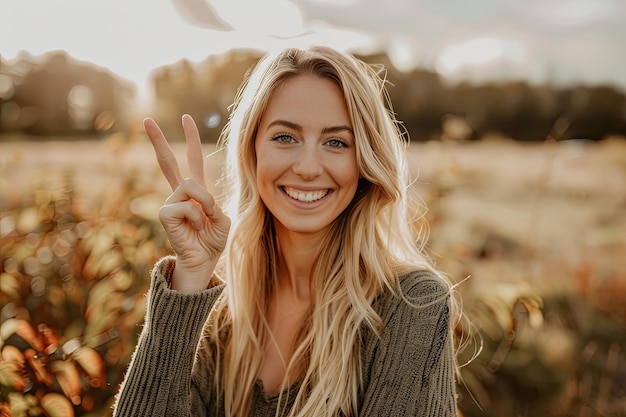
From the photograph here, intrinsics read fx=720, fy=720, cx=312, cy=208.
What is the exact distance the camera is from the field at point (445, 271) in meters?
2.01

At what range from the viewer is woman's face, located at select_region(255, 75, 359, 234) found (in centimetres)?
184

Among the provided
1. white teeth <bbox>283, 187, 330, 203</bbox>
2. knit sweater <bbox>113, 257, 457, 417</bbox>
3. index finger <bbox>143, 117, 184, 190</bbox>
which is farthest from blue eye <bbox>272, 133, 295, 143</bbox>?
knit sweater <bbox>113, 257, 457, 417</bbox>

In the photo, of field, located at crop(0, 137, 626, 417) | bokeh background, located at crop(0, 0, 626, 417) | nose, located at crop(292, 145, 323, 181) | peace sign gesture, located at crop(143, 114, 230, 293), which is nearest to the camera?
peace sign gesture, located at crop(143, 114, 230, 293)

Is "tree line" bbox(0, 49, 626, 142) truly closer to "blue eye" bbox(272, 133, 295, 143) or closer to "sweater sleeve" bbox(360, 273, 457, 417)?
"blue eye" bbox(272, 133, 295, 143)

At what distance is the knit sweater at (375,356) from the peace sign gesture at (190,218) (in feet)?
0.16

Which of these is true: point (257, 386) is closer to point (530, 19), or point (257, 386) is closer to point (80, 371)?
point (80, 371)

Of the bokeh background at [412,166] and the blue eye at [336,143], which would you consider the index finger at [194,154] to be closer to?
the blue eye at [336,143]

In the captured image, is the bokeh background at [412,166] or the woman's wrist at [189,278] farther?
the bokeh background at [412,166]

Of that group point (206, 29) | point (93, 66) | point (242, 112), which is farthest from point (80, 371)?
point (93, 66)

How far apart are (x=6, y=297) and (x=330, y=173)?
3.68 ft

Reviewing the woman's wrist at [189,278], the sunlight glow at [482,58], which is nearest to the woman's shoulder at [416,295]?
the woman's wrist at [189,278]

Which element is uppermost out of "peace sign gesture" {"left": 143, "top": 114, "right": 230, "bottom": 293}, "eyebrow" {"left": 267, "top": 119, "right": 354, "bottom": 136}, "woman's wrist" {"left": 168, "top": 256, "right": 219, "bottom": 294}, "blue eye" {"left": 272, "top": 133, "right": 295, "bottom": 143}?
"eyebrow" {"left": 267, "top": 119, "right": 354, "bottom": 136}

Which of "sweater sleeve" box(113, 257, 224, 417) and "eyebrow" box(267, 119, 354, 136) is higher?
"eyebrow" box(267, 119, 354, 136)

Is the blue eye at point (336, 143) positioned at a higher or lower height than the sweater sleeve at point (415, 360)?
higher
